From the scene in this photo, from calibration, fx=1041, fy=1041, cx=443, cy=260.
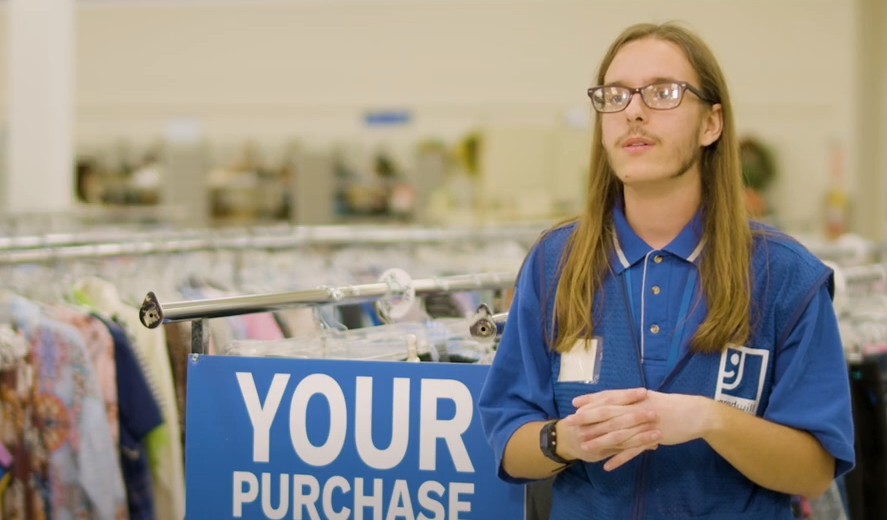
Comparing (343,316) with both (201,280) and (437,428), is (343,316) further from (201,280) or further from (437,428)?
(437,428)

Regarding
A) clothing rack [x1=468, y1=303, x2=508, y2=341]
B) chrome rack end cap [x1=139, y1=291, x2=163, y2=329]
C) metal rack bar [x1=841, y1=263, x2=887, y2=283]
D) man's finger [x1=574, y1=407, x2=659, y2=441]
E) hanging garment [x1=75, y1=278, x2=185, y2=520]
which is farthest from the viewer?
metal rack bar [x1=841, y1=263, x2=887, y2=283]

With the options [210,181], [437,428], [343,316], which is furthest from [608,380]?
[210,181]

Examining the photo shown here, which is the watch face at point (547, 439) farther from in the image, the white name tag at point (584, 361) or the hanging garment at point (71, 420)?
the hanging garment at point (71, 420)

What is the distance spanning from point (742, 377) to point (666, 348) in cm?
12

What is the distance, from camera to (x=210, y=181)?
11633mm

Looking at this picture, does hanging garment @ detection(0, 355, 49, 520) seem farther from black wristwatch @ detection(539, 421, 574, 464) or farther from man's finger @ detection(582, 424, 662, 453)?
man's finger @ detection(582, 424, 662, 453)

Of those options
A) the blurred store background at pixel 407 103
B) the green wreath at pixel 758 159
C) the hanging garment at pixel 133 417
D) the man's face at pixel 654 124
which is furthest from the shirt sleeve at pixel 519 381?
the green wreath at pixel 758 159

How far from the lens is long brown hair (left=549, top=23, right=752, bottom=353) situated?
160cm

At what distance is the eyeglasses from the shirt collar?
7.7 inches

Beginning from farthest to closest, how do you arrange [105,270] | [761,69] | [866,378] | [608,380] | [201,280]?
[761,69] < [105,270] < [201,280] < [866,378] < [608,380]

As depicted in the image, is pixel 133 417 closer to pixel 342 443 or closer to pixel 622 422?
pixel 342 443

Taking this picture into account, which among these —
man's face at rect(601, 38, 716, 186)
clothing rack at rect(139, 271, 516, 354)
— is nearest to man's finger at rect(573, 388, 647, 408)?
man's face at rect(601, 38, 716, 186)

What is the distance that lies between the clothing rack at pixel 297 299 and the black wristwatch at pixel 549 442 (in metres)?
0.65

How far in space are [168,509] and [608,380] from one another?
5.22 feet
